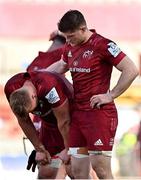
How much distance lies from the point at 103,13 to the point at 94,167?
1307 centimetres

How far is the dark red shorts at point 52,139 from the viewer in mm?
6199

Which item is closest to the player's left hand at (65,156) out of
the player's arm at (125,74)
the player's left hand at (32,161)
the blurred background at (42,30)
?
the player's left hand at (32,161)

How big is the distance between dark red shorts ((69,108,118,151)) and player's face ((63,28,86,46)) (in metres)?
0.52

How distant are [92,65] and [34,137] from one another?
30.5 inches

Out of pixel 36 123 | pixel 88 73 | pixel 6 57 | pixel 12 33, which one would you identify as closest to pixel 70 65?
pixel 88 73

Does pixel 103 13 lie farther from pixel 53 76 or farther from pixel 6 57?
pixel 53 76

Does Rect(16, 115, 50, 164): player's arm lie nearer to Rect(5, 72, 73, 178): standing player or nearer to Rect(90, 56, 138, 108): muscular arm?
Rect(5, 72, 73, 178): standing player

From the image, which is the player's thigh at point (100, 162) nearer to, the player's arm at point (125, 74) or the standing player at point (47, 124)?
the player's arm at point (125, 74)

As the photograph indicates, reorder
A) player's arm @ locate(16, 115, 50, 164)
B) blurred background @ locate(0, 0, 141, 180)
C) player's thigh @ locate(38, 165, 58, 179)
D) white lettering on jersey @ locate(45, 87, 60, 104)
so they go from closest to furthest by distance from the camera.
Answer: white lettering on jersey @ locate(45, 87, 60, 104) < player's arm @ locate(16, 115, 50, 164) < player's thigh @ locate(38, 165, 58, 179) < blurred background @ locate(0, 0, 141, 180)

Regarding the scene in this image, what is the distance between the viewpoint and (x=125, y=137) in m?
10.9

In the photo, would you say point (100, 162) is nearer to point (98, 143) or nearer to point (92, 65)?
point (98, 143)

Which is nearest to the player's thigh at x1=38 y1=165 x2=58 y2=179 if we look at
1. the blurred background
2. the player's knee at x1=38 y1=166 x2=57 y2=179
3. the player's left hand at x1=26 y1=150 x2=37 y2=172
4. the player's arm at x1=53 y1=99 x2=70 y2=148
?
A: the player's knee at x1=38 y1=166 x2=57 y2=179

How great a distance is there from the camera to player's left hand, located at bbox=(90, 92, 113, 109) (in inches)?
204

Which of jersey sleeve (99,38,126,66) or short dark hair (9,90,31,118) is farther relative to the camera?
jersey sleeve (99,38,126,66)
